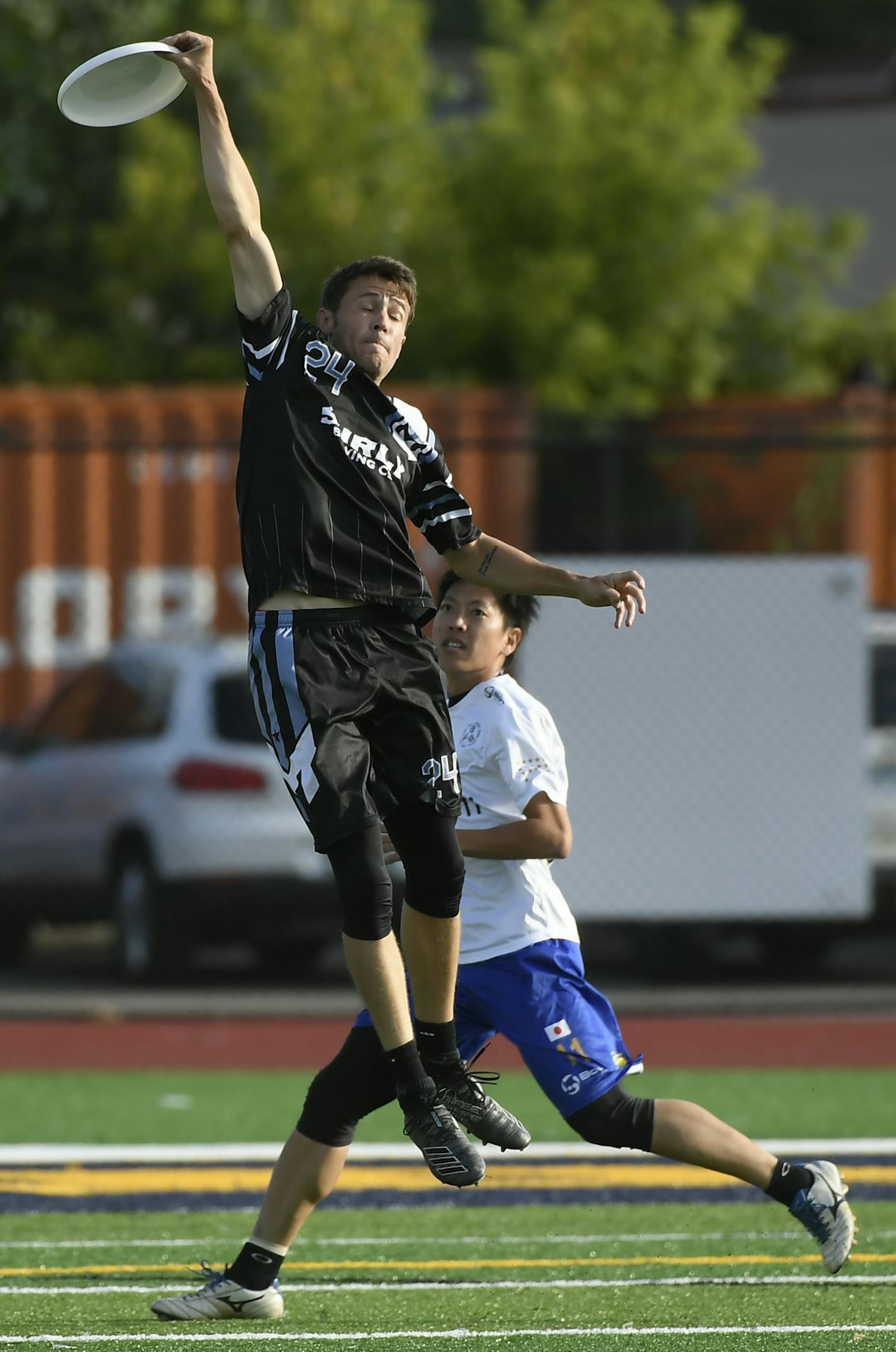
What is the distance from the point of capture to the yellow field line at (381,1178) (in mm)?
7230

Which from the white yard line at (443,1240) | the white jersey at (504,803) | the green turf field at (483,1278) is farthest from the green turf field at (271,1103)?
the white jersey at (504,803)

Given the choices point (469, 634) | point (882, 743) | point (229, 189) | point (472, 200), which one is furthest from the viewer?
point (472, 200)

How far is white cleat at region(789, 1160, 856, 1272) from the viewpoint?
528 centimetres

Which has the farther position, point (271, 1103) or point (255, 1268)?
point (271, 1103)

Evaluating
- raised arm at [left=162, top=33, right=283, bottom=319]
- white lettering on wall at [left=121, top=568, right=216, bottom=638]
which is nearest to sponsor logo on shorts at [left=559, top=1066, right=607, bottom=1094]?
raised arm at [left=162, top=33, right=283, bottom=319]

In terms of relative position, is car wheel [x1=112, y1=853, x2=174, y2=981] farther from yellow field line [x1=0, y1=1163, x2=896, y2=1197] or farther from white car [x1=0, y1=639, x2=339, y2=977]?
yellow field line [x1=0, y1=1163, x2=896, y2=1197]

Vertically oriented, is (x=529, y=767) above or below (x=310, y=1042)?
above

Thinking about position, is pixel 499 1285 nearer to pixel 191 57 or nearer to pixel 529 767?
pixel 529 767

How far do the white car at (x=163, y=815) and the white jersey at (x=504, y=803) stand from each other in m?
6.61

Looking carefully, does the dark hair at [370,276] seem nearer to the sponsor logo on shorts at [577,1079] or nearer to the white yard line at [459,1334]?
the sponsor logo on shorts at [577,1079]

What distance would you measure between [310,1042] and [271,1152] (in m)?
3.07

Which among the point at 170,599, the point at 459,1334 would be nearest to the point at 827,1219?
the point at 459,1334

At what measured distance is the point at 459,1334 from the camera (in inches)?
188

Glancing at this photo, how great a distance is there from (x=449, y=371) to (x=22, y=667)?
20.8ft
